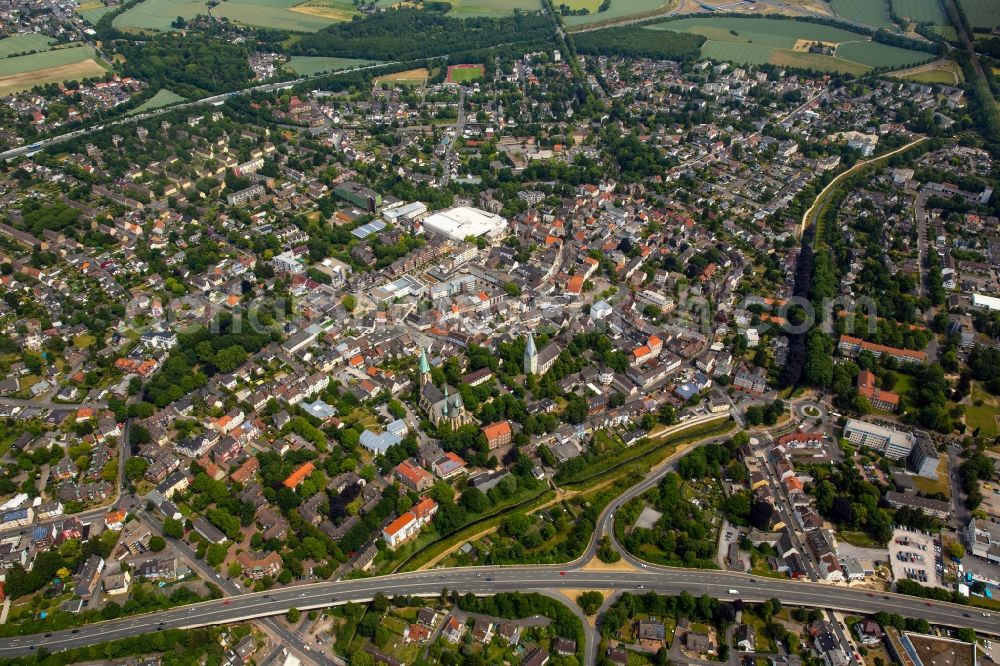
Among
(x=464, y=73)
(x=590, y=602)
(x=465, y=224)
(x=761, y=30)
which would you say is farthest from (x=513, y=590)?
(x=761, y=30)

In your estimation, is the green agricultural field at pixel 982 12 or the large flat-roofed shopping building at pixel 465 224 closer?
the large flat-roofed shopping building at pixel 465 224

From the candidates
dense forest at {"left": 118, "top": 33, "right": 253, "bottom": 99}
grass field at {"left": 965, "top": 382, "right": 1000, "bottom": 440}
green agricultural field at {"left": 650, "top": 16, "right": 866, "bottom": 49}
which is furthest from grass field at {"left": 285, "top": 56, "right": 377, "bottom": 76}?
grass field at {"left": 965, "top": 382, "right": 1000, "bottom": 440}

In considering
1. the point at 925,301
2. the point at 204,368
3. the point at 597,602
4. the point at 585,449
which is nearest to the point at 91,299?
the point at 204,368

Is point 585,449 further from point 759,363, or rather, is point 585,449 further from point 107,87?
point 107,87

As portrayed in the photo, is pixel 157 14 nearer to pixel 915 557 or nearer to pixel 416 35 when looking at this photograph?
pixel 416 35

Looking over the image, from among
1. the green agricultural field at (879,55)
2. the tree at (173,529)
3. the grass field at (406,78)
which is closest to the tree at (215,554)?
the tree at (173,529)

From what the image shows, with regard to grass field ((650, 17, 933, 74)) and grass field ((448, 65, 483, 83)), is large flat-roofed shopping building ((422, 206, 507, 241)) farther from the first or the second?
grass field ((650, 17, 933, 74))

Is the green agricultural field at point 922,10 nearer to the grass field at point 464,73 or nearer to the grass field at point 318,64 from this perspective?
the grass field at point 464,73
